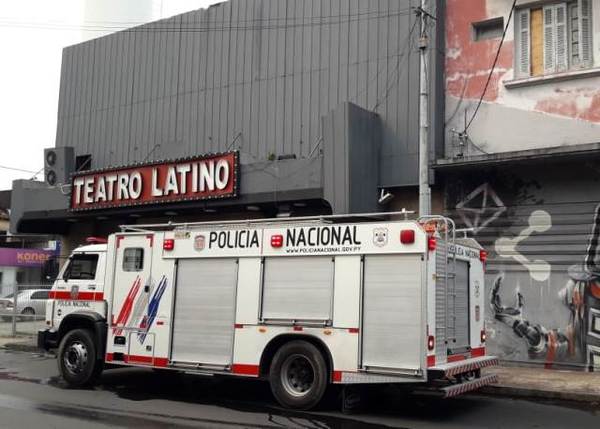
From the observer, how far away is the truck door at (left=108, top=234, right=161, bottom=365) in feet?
35.6

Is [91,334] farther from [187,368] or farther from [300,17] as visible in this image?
[300,17]

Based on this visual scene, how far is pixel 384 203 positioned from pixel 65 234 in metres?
12.3

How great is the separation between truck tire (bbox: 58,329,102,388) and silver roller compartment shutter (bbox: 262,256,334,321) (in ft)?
11.6

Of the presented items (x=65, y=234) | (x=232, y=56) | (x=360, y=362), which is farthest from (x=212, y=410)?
(x=65, y=234)

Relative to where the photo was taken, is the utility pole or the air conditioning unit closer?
the utility pole

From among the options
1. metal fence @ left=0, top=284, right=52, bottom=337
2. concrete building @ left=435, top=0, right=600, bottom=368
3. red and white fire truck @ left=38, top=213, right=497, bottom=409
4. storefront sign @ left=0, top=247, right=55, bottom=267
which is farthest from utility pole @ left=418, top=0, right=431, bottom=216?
storefront sign @ left=0, top=247, right=55, bottom=267

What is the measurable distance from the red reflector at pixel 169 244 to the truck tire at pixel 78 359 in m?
2.17

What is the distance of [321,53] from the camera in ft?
53.9

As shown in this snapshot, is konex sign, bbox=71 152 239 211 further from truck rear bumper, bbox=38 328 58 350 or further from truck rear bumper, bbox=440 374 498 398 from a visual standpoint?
truck rear bumper, bbox=440 374 498 398

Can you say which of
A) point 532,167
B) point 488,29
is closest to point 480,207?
point 532,167

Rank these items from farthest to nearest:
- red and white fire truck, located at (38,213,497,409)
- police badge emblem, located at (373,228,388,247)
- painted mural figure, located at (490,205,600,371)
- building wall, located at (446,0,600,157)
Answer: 1. building wall, located at (446,0,600,157)
2. painted mural figure, located at (490,205,600,371)
3. police badge emblem, located at (373,228,388,247)
4. red and white fire truck, located at (38,213,497,409)

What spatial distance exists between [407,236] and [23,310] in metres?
16.5

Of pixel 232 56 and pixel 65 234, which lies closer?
pixel 232 56

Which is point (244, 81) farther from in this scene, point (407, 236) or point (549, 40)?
point (407, 236)
